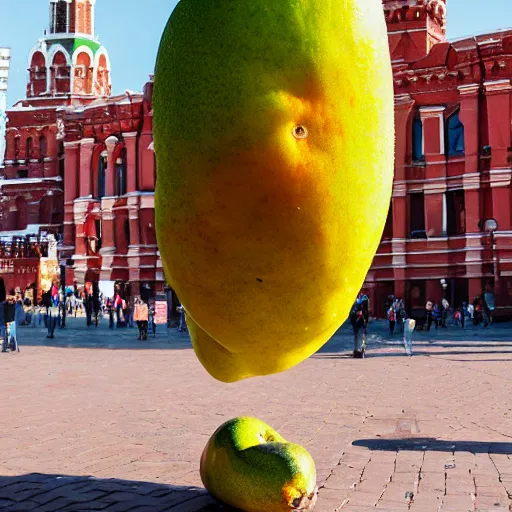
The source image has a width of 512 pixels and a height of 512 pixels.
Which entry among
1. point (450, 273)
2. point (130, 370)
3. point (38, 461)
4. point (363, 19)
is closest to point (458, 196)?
point (450, 273)

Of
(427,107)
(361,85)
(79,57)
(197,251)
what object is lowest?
(197,251)

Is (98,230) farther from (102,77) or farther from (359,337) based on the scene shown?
(359,337)

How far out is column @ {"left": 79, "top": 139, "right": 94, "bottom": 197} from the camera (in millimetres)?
38312

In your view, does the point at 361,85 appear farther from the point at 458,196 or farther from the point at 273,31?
the point at 458,196

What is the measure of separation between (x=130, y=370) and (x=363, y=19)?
11194mm

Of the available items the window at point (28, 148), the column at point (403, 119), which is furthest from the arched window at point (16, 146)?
the column at point (403, 119)

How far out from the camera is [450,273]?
2980 centimetres

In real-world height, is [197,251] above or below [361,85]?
below

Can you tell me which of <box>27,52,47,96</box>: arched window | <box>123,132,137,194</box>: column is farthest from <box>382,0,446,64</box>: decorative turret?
<box>27,52,47,96</box>: arched window

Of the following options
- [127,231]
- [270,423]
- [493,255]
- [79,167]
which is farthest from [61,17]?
[270,423]

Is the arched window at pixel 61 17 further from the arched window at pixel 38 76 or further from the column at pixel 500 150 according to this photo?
the column at pixel 500 150

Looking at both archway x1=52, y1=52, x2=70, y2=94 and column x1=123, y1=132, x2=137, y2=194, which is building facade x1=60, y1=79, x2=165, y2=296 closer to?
column x1=123, y1=132, x2=137, y2=194

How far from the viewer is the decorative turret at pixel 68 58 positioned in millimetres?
49219

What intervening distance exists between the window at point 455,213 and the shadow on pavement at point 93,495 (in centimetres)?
2688
